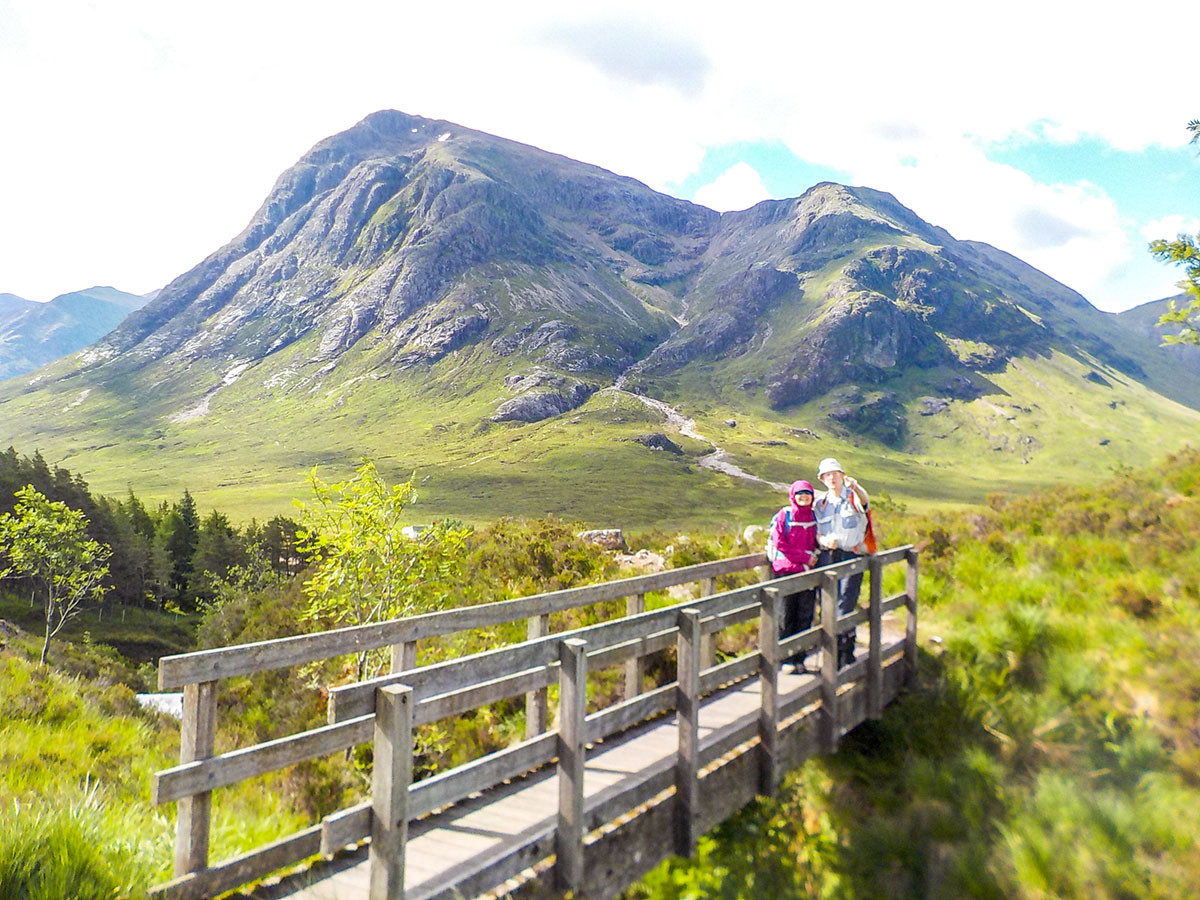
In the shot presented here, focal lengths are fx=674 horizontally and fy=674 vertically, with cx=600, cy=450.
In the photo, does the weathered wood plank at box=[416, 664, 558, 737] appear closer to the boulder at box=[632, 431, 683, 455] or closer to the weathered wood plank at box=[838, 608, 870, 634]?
the weathered wood plank at box=[838, 608, 870, 634]

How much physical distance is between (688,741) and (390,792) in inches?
97.1

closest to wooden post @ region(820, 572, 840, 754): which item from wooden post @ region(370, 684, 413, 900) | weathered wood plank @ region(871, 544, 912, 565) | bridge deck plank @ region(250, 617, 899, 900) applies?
bridge deck plank @ region(250, 617, 899, 900)

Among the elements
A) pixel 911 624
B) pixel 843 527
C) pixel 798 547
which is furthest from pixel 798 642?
pixel 911 624

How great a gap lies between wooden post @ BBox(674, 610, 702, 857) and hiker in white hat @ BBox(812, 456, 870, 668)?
3.21 m

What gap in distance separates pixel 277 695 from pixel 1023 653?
43.4 feet

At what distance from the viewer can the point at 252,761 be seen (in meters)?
3.84

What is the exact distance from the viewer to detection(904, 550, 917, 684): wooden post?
8.63 meters

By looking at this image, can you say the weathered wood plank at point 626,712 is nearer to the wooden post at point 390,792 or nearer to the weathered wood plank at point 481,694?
the weathered wood plank at point 481,694

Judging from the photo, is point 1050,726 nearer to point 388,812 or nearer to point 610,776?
point 610,776

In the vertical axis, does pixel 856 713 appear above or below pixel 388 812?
below

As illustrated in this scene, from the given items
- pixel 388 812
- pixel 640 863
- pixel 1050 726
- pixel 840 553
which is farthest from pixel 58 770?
pixel 1050 726

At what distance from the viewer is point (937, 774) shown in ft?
21.1

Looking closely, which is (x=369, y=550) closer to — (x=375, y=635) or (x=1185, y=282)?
(x=375, y=635)

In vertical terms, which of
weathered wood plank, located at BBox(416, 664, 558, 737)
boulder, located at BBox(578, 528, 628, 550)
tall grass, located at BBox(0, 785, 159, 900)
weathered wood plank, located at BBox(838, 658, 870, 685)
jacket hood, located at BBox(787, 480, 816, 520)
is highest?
jacket hood, located at BBox(787, 480, 816, 520)
